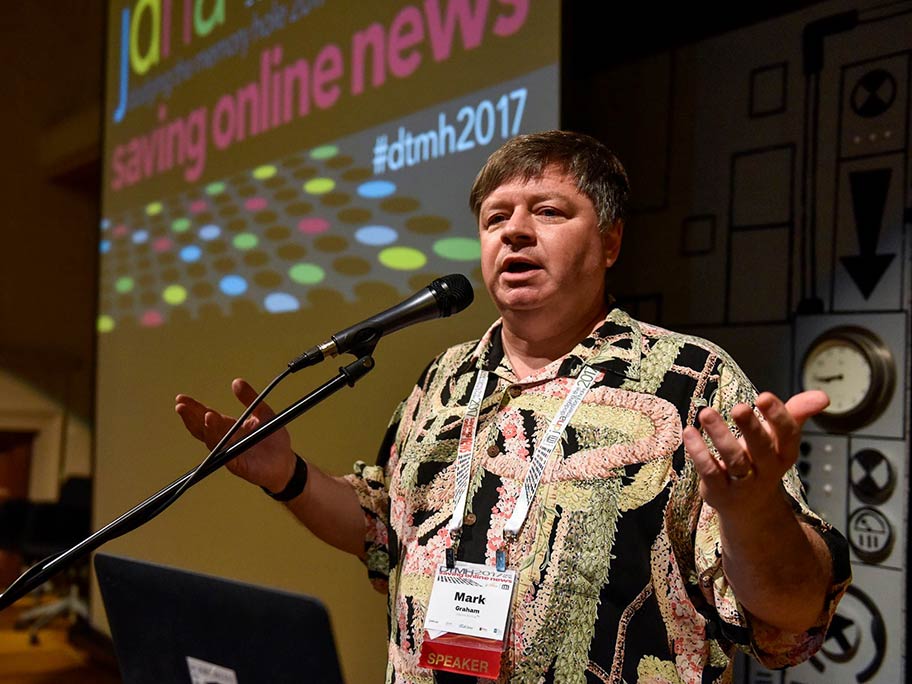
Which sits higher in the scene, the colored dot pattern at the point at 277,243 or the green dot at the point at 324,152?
the green dot at the point at 324,152

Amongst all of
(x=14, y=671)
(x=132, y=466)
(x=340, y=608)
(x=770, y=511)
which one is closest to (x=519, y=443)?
(x=770, y=511)

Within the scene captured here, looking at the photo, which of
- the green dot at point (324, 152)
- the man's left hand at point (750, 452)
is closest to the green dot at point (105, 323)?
the green dot at point (324, 152)

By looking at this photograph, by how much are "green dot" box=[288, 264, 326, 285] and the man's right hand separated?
113 cm

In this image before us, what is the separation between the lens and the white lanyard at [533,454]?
1.34 meters

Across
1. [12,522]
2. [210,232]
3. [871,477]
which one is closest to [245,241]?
[210,232]

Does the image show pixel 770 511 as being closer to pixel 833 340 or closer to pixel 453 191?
pixel 453 191

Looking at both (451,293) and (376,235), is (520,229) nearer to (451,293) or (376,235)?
(451,293)

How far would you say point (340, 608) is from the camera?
2.49 metres

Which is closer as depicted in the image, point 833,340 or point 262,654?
point 262,654

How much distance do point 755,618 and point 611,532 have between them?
0.77ft

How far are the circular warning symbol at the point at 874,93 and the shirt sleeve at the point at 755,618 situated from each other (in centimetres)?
157

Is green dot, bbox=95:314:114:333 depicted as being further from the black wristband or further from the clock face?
the clock face

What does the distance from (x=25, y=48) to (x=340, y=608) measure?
6.18 m

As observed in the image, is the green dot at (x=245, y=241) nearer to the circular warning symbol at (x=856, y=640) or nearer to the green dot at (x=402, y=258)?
the green dot at (x=402, y=258)
